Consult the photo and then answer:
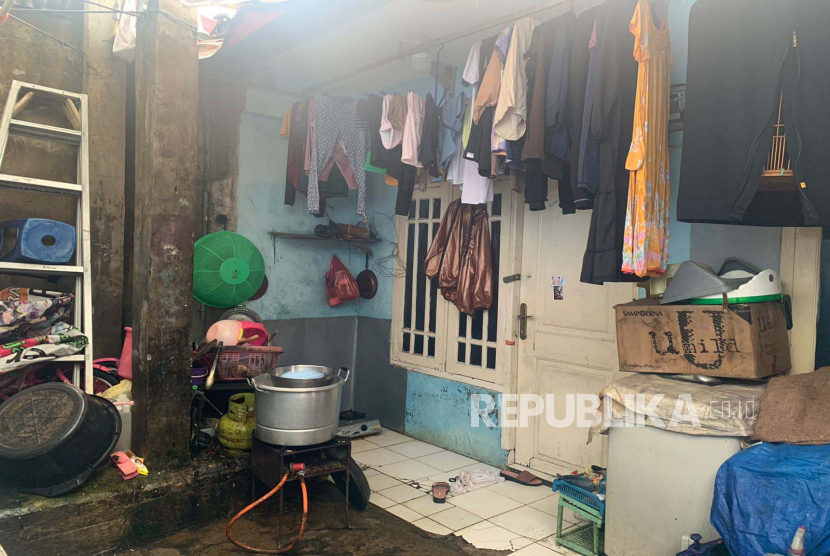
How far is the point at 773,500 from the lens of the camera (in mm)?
2072

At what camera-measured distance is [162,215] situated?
10.4 ft

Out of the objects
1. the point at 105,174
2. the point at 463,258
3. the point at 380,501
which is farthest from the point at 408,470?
the point at 105,174

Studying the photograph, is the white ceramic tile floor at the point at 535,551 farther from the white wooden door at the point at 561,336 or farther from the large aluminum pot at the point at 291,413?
the large aluminum pot at the point at 291,413

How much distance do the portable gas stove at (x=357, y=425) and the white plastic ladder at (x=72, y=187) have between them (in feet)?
6.75

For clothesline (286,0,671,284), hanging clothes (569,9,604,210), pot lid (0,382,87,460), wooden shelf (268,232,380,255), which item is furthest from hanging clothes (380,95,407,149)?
pot lid (0,382,87,460)

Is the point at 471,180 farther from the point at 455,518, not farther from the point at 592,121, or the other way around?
the point at 455,518

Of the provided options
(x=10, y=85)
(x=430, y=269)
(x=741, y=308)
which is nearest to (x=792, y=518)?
(x=741, y=308)

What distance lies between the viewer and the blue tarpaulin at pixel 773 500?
1.98m

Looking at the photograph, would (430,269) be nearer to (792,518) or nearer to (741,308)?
(741,308)

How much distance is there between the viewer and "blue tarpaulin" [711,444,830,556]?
1.98m

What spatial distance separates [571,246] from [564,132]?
1.02 meters

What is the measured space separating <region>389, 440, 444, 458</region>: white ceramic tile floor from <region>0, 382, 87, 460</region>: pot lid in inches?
94.3

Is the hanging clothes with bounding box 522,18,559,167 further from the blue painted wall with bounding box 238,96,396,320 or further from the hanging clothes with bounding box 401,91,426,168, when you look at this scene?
the blue painted wall with bounding box 238,96,396,320

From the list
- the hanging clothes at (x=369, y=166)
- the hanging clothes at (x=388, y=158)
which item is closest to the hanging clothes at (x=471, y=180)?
the hanging clothes at (x=388, y=158)
